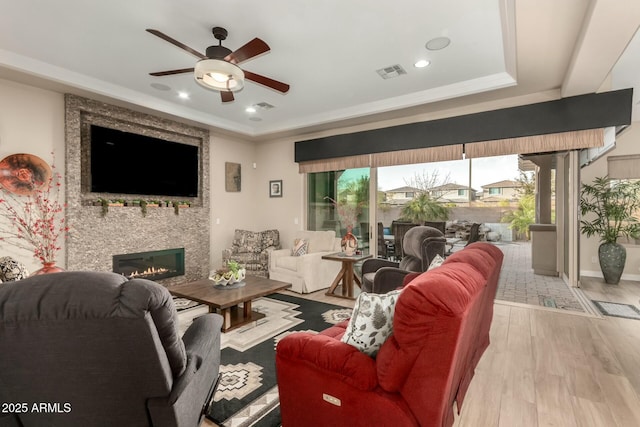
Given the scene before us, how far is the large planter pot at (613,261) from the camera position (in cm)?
501

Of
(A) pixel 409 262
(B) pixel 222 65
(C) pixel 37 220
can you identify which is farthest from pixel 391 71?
(C) pixel 37 220

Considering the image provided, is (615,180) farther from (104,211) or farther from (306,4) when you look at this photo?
(104,211)

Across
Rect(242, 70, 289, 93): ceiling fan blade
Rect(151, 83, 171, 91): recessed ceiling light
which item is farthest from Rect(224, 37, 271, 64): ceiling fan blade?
Rect(151, 83, 171, 91): recessed ceiling light

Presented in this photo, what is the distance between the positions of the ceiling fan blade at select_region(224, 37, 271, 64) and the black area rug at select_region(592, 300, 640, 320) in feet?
15.3

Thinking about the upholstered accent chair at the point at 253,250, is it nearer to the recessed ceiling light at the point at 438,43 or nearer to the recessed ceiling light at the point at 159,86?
the recessed ceiling light at the point at 159,86

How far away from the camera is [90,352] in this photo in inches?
41.6

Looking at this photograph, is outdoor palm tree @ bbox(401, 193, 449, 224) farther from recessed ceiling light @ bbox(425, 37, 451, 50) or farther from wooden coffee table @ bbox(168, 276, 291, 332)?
wooden coffee table @ bbox(168, 276, 291, 332)

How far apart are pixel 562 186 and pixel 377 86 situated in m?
3.77

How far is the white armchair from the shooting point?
4680 millimetres

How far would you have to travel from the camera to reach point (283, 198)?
6.39 m

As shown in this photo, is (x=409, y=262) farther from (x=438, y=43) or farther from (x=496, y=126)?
(x=438, y=43)

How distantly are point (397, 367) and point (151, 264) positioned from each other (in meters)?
4.79

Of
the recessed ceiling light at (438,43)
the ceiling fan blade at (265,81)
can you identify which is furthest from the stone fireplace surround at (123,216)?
the recessed ceiling light at (438,43)

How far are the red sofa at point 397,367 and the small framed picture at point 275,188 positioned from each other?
197 inches
